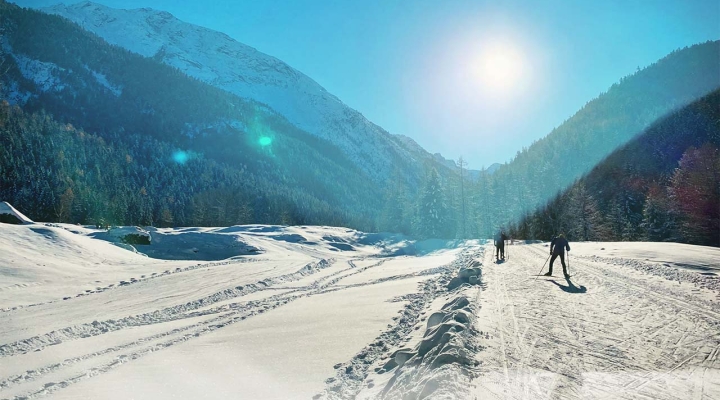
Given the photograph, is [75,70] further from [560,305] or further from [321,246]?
[560,305]

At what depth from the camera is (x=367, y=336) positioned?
8047 mm

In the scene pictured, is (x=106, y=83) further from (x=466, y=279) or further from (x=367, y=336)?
(x=367, y=336)

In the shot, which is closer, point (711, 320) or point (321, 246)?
point (711, 320)

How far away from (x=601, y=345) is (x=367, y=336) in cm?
431

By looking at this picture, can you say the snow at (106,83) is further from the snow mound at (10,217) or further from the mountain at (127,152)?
the snow mound at (10,217)

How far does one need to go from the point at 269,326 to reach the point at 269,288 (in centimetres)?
735

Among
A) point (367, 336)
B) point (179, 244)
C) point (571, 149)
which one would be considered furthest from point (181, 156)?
point (367, 336)

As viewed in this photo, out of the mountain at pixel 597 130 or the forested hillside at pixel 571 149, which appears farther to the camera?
the mountain at pixel 597 130

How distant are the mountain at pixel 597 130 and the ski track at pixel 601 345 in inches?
2313

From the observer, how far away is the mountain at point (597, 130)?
70.7 m

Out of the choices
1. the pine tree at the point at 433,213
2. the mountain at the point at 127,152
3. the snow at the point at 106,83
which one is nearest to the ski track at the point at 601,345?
the pine tree at the point at 433,213

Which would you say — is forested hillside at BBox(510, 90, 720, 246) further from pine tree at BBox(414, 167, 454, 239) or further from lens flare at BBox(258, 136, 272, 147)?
lens flare at BBox(258, 136, 272, 147)

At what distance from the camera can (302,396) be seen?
518 cm

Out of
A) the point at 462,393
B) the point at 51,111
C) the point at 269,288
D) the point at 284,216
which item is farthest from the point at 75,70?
the point at 462,393
